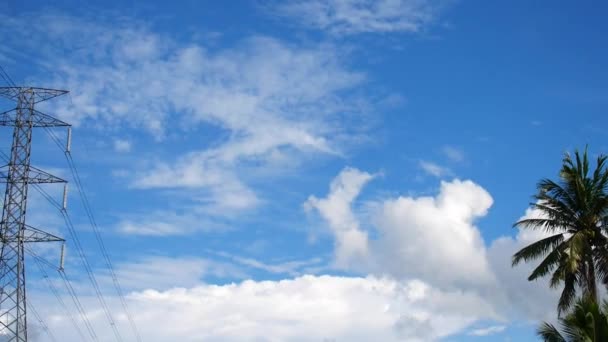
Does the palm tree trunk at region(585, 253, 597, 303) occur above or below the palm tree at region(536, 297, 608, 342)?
above

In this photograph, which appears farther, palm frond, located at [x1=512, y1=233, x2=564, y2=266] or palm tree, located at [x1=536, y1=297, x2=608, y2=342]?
palm frond, located at [x1=512, y1=233, x2=564, y2=266]

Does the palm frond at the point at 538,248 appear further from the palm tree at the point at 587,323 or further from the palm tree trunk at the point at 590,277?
the palm tree at the point at 587,323

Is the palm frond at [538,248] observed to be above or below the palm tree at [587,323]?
above

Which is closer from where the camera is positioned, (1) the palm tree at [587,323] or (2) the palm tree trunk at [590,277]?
(1) the palm tree at [587,323]

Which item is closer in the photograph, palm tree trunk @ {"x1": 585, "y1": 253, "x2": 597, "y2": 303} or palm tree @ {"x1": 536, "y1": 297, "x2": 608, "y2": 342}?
palm tree @ {"x1": 536, "y1": 297, "x2": 608, "y2": 342}

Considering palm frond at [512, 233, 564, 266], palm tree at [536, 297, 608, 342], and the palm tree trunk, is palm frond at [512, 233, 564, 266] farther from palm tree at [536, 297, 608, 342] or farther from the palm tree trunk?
palm tree at [536, 297, 608, 342]

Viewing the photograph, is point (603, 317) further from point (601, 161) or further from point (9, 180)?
point (9, 180)

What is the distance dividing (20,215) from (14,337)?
9.47 metres

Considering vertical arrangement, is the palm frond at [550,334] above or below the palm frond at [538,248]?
below

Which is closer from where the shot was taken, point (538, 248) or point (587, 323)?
point (587, 323)

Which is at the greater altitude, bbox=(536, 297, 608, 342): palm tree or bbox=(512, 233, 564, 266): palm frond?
bbox=(512, 233, 564, 266): palm frond

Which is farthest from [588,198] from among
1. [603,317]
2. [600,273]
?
[603,317]

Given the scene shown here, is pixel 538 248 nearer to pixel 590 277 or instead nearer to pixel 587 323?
pixel 590 277

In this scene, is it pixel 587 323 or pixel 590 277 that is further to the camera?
pixel 590 277
